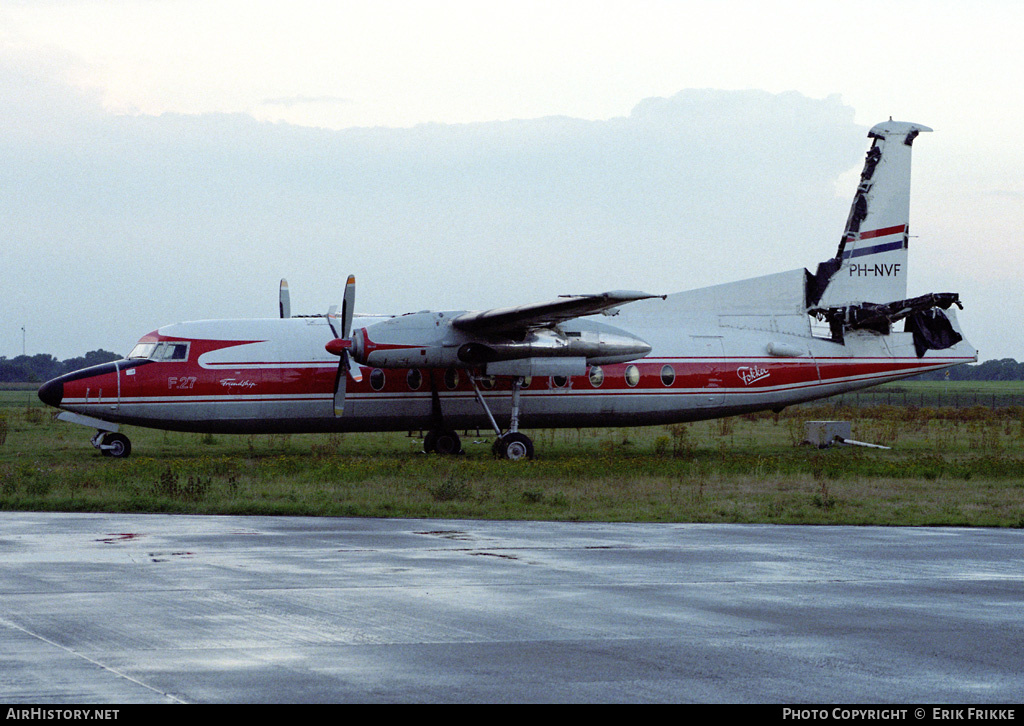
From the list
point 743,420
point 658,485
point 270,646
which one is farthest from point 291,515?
point 743,420

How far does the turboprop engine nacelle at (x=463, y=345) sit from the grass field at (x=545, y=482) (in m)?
2.54

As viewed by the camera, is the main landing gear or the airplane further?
the main landing gear

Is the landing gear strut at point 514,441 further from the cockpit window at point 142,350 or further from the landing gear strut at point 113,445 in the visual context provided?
the landing gear strut at point 113,445

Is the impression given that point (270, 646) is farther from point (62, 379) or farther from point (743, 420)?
point (743, 420)

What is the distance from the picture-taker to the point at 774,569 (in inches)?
538

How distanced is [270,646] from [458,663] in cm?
155

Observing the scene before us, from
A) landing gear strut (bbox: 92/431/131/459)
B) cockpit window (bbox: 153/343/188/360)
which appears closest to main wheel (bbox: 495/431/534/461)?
cockpit window (bbox: 153/343/188/360)

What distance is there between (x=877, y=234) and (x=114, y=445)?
74.3 ft

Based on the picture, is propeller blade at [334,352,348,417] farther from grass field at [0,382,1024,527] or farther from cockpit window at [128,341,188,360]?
cockpit window at [128,341,188,360]

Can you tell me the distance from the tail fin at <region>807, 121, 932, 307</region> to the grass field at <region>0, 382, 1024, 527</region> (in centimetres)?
481

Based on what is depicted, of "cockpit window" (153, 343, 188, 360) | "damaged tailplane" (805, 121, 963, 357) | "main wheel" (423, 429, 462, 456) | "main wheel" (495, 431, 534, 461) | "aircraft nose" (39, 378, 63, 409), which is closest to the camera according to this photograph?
"aircraft nose" (39, 378, 63, 409)

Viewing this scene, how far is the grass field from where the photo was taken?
66.3 ft

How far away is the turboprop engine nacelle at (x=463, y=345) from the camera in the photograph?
93.5 feet

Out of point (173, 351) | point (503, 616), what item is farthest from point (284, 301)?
point (503, 616)
